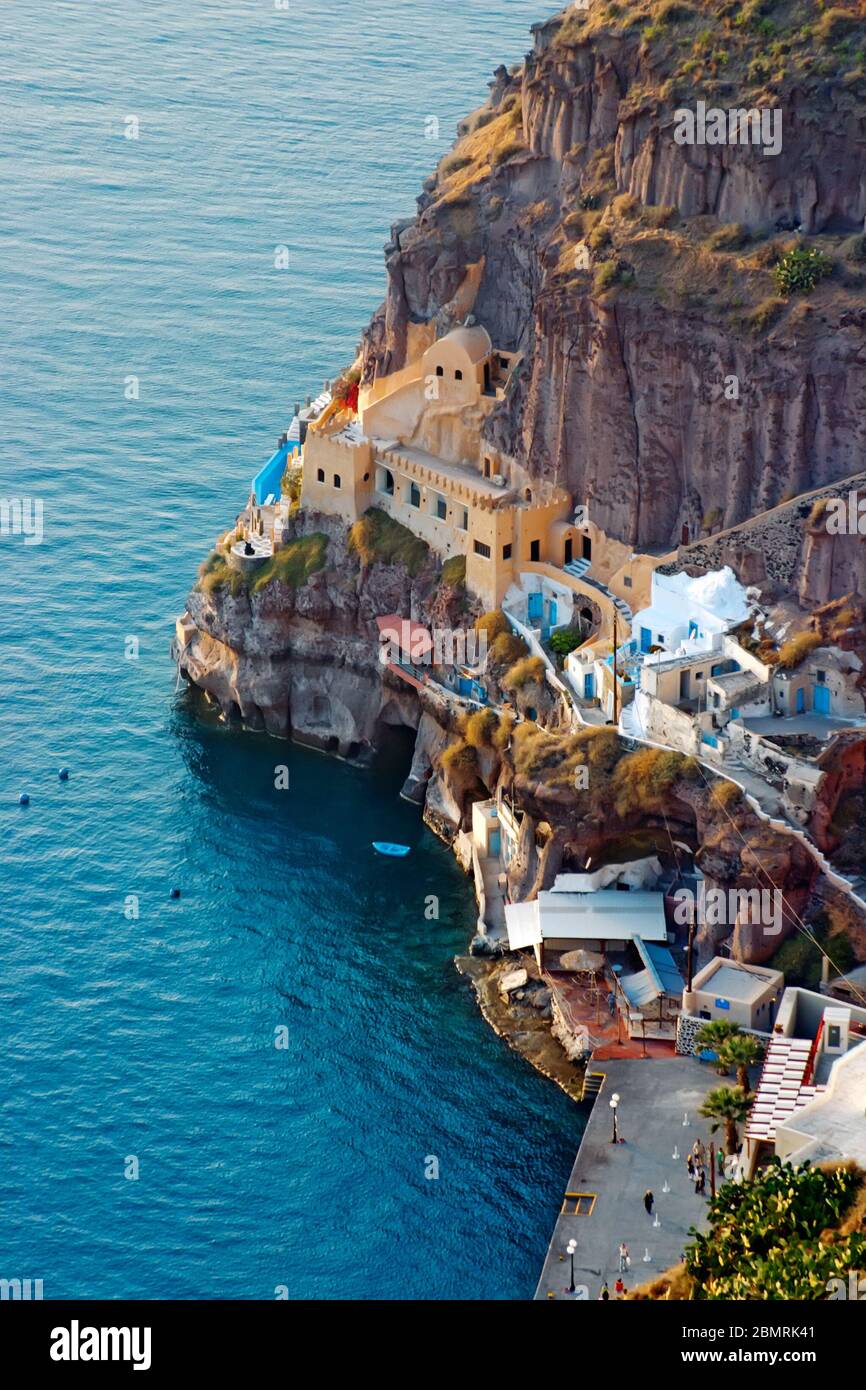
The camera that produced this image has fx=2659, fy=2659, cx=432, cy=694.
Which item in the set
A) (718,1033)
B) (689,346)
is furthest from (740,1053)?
(689,346)

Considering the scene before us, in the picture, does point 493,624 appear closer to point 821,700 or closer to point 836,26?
point 821,700

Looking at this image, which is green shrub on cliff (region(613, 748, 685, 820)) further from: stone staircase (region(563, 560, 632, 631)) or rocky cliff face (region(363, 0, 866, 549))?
rocky cliff face (region(363, 0, 866, 549))

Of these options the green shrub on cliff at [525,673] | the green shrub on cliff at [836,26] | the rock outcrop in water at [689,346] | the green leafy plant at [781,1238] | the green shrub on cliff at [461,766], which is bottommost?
the green leafy plant at [781,1238]

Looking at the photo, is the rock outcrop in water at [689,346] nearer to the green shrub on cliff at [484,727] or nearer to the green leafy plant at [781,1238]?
the green shrub on cliff at [484,727]

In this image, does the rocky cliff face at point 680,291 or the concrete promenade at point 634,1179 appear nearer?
the concrete promenade at point 634,1179

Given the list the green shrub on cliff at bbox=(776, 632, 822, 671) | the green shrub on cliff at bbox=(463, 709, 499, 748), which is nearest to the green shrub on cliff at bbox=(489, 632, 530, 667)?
the green shrub on cliff at bbox=(463, 709, 499, 748)

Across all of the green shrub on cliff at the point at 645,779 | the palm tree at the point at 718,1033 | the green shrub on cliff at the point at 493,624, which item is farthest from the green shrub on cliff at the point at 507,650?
the palm tree at the point at 718,1033

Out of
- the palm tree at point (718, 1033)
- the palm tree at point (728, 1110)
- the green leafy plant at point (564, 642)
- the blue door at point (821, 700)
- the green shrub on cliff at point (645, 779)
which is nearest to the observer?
the palm tree at point (728, 1110)
